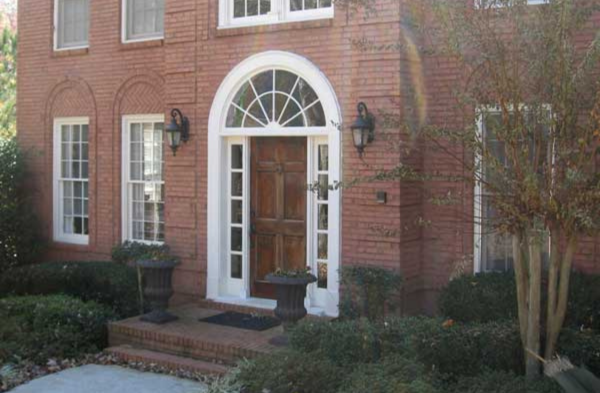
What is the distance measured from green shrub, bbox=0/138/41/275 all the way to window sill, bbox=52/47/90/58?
1744 mm

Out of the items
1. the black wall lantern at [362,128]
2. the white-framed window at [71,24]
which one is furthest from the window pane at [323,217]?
the white-framed window at [71,24]

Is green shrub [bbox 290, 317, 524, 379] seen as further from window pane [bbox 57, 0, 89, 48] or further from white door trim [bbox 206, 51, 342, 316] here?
window pane [bbox 57, 0, 89, 48]

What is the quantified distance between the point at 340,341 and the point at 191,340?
7.78 ft

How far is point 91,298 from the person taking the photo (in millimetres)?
10547

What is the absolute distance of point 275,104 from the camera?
9.75 meters

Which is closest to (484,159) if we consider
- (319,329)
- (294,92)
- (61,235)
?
(319,329)

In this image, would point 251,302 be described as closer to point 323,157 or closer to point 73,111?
point 323,157

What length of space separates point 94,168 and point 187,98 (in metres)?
2.72

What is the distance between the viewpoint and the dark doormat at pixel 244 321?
356 inches

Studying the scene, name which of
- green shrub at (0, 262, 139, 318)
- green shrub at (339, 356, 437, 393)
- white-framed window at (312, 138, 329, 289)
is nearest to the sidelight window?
white-framed window at (312, 138, 329, 289)

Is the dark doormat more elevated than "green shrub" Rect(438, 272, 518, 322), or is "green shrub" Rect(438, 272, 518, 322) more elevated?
"green shrub" Rect(438, 272, 518, 322)

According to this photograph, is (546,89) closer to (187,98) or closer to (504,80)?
(504,80)

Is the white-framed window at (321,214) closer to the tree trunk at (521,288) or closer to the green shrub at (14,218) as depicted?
the tree trunk at (521,288)

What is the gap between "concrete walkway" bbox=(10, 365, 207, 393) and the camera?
756 centimetres
